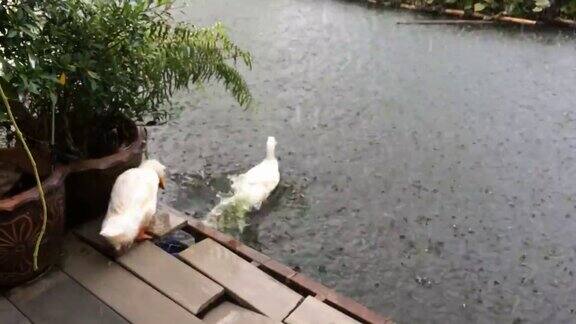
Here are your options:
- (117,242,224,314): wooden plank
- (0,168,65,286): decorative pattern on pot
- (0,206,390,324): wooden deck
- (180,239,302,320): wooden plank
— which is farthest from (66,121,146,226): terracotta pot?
(180,239,302,320): wooden plank

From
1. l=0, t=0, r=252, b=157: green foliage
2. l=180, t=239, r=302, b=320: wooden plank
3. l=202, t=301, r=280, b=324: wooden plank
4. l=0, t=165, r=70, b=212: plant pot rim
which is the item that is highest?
Result: l=0, t=0, r=252, b=157: green foliage

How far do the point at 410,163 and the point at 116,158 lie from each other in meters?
2.11

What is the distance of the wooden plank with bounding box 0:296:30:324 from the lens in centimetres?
200

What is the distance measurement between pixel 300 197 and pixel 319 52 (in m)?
2.91

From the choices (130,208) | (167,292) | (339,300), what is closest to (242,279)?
(167,292)

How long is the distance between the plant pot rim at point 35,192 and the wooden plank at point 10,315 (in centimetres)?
40

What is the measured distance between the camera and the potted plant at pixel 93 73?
199 centimetres

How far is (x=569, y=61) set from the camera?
18.6 ft

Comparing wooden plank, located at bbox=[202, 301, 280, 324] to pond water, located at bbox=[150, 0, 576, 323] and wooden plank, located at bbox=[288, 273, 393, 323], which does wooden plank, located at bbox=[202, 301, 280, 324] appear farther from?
pond water, located at bbox=[150, 0, 576, 323]

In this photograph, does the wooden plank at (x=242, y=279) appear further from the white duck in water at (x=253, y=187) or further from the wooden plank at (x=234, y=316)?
the white duck in water at (x=253, y=187)

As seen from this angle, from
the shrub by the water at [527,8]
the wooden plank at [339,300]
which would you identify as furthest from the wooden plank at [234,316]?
the shrub by the water at [527,8]

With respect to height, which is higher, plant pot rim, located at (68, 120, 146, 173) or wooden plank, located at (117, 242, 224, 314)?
plant pot rim, located at (68, 120, 146, 173)

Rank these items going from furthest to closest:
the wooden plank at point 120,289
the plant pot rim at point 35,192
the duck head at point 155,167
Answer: the duck head at point 155,167
the wooden plank at point 120,289
the plant pot rim at point 35,192

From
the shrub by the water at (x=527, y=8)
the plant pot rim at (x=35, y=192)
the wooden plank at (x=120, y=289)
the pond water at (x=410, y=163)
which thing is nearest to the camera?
the plant pot rim at (x=35, y=192)
